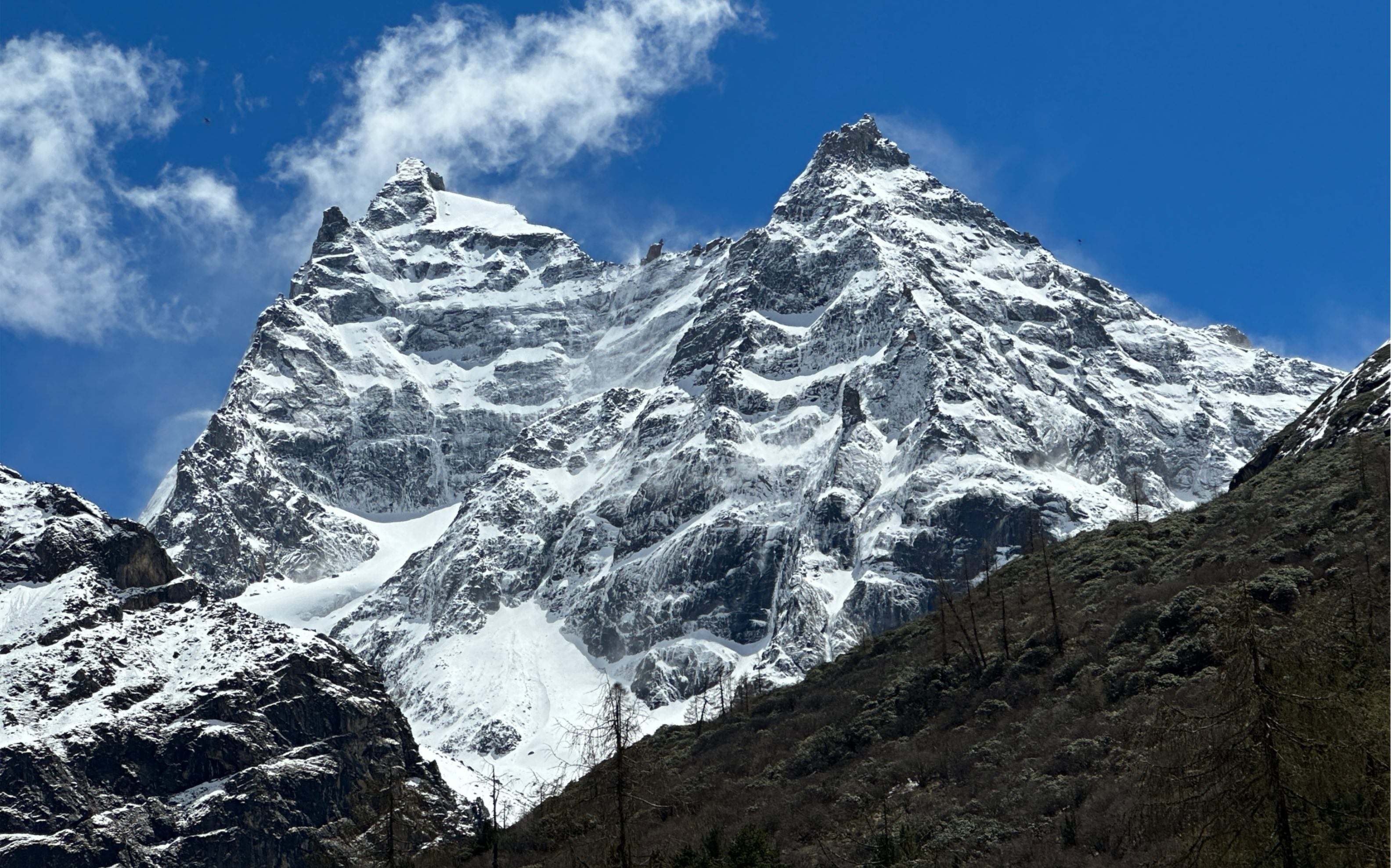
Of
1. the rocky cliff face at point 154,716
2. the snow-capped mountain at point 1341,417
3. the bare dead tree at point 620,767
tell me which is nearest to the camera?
the bare dead tree at point 620,767

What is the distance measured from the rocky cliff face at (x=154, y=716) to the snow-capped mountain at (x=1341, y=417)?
8267 centimetres

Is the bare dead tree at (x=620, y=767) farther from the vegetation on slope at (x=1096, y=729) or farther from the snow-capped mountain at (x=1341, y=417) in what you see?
the snow-capped mountain at (x=1341, y=417)

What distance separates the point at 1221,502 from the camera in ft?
305

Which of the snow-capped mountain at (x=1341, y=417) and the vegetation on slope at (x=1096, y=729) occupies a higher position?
the snow-capped mountain at (x=1341, y=417)

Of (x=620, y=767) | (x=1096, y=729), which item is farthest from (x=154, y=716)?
(x=620, y=767)

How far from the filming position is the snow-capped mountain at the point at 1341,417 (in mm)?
89938

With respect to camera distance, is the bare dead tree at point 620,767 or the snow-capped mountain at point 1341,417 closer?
the bare dead tree at point 620,767

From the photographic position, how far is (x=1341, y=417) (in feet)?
312

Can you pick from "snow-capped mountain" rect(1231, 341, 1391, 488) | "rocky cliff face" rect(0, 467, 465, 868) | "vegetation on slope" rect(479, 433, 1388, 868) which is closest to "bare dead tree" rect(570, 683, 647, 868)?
"vegetation on slope" rect(479, 433, 1388, 868)

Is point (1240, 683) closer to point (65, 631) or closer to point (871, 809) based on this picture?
point (871, 809)

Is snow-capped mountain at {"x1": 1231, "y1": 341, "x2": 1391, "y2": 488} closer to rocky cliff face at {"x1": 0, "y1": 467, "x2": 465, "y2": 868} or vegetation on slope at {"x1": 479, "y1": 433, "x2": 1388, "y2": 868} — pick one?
vegetation on slope at {"x1": 479, "y1": 433, "x2": 1388, "y2": 868}

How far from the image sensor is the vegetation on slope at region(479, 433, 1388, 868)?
1062 inches

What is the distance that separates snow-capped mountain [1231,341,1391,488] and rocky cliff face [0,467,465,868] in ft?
271

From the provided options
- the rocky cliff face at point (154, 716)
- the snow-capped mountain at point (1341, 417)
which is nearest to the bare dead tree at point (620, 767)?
the snow-capped mountain at point (1341, 417)
